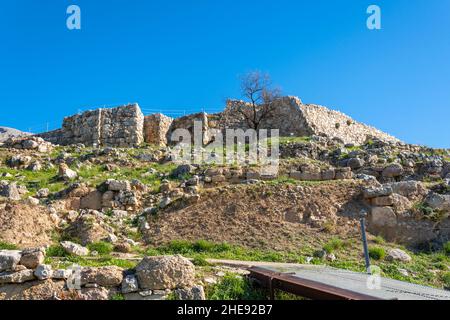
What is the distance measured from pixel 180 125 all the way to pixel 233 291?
2318 cm

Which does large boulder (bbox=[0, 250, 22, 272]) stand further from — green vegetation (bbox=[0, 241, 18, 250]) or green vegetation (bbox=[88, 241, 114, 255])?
green vegetation (bbox=[88, 241, 114, 255])

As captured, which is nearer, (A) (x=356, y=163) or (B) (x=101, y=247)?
(B) (x=101, y=247)

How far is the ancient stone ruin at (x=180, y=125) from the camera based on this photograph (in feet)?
88.0

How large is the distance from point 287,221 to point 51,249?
640 centimetres

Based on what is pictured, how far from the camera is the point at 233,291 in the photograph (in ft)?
21.2

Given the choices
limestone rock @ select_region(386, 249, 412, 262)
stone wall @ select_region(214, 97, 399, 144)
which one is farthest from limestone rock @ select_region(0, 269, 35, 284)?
stone wall @ select_region(214, 97, 399, 144)

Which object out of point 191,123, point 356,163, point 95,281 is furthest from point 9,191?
point 191,123

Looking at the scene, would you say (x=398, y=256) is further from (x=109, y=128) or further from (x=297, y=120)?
(x=109, y=128)

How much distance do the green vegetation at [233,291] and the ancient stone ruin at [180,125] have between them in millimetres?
19944

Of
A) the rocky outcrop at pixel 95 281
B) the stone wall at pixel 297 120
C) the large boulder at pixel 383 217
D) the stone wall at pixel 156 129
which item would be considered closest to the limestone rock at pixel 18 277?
the rocky outcrop at pixel 95 281

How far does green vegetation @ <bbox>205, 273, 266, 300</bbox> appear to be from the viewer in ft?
20.9

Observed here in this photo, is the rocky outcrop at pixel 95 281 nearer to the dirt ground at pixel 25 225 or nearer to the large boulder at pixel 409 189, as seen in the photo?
the dirt ground at pixel 25 225
